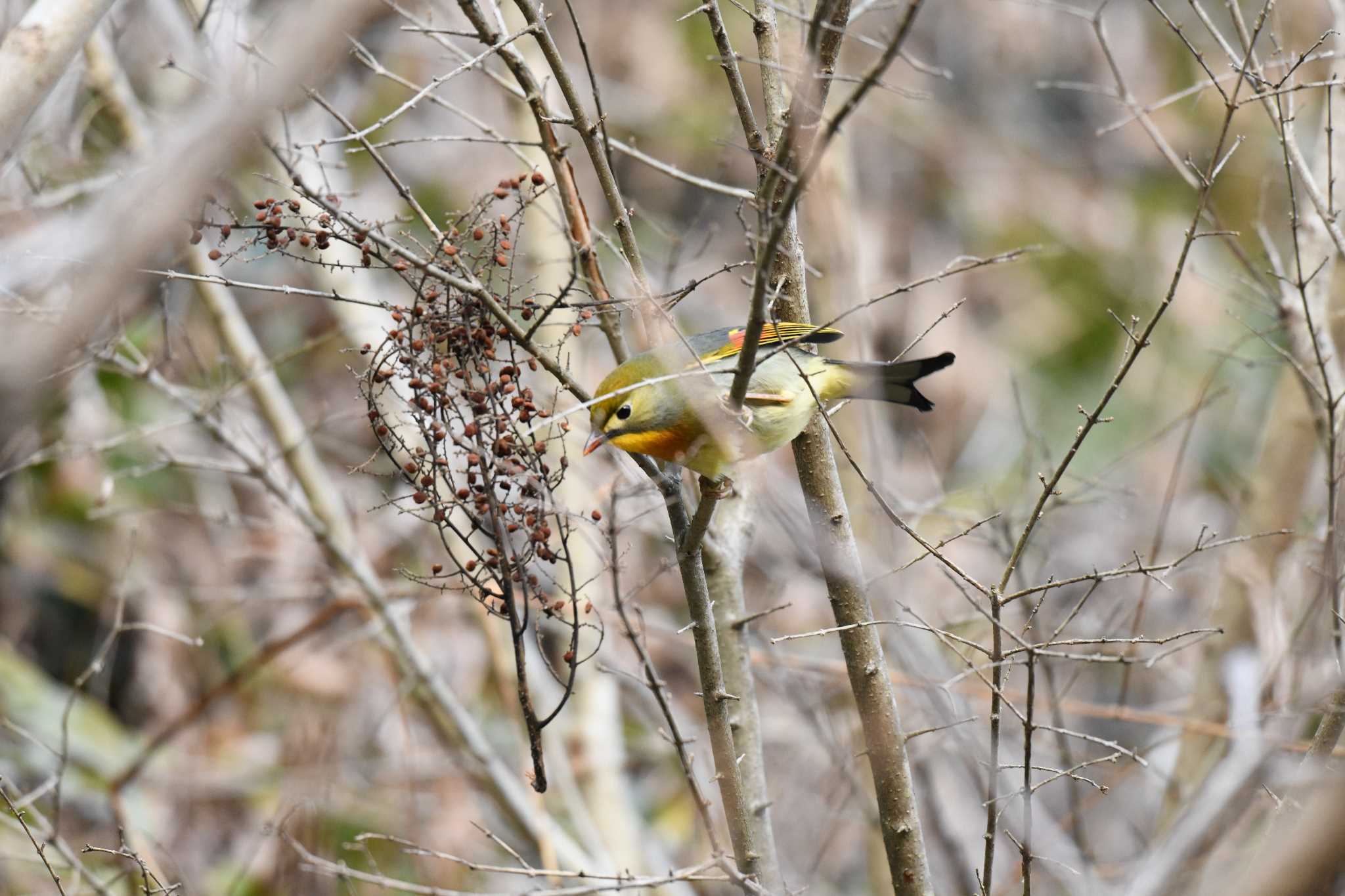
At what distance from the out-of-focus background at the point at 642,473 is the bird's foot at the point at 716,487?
17cm

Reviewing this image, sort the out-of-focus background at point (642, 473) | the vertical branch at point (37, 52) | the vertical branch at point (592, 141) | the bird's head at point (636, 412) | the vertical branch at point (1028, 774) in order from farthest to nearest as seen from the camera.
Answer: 1. the out-of-focus background at point (642, 473)
2. the bird's head at point (636, 412)
3. the vertical branch at point (592, 141)
4. the vertical branch at point (37, 52)
5. the vertical branch at point (1028, 774)

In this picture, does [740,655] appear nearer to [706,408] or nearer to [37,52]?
[706,408]

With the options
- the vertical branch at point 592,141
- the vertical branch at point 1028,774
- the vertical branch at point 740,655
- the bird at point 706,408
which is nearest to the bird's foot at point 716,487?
the bird at point 706,408

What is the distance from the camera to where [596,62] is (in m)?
10.2

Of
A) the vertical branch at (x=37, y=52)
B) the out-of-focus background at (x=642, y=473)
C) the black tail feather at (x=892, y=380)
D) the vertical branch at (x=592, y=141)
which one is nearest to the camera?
the vertical branch at (x=37, y=52)

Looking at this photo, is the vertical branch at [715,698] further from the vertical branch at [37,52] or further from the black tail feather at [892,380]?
the vertical branch at [37,52]

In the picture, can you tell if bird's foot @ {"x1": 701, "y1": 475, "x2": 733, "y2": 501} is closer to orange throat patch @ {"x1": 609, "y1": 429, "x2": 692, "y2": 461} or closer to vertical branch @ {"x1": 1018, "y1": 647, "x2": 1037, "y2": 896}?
orange throat patch @ {"x1": 609, "y1": 429, "x2": 692, "y2": 461}

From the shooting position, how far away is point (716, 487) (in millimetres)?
2508

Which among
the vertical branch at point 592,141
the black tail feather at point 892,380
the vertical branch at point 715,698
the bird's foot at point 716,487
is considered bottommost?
the vertical branch at point 715,698

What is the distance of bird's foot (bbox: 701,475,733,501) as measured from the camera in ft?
A: 8.01

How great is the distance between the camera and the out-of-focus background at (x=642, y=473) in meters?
3.07

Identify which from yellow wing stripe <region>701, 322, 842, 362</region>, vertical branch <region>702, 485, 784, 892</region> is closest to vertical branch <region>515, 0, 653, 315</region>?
yellow wing stripe <region>701, 322, 842, 362</region>

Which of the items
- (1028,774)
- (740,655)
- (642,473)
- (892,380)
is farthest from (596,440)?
(1028,774)

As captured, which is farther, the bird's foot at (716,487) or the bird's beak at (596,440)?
the bird's beak at (596,440)
